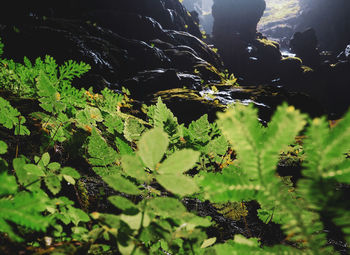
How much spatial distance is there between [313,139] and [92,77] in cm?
849

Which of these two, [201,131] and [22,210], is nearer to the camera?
[22,210]

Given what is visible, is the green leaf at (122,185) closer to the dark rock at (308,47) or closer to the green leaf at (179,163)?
the green leaf at (179,163)

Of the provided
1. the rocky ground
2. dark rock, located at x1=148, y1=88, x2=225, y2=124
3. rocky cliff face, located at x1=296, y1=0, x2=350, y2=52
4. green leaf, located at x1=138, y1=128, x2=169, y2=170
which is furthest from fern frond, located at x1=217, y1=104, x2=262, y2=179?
rocky cliff face, located at x1=296, y1=0, x2=350, y2=52

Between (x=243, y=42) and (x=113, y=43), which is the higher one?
(x=243, y=42)

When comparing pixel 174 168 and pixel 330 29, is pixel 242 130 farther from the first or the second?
pixel 330 29

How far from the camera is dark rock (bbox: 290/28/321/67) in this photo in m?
34.5

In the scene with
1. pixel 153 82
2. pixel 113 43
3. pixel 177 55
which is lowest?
pixel 153 82

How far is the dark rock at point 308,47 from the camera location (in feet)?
113

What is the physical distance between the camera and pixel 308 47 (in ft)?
115

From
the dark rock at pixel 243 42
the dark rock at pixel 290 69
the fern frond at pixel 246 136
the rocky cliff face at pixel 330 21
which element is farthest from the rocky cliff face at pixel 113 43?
the rocky cliff face at pixel 330 21

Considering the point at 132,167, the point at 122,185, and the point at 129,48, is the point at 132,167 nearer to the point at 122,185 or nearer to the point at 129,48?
the point at 122,185

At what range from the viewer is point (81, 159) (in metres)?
1.27

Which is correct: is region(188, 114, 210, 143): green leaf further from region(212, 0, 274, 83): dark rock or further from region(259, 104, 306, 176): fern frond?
region(212, 0, 274, 83): dark rock

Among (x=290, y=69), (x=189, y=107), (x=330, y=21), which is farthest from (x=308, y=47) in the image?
(x=189, y=107)
